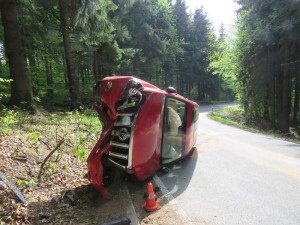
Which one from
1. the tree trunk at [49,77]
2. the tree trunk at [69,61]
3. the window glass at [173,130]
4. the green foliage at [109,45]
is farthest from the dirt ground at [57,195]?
the tree trunk at [49,77]

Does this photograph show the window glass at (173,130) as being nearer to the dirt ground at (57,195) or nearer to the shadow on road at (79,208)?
the dirt ground at (57,195)

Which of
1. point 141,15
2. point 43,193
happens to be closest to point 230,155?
point 43,193

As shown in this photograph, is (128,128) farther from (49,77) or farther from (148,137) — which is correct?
(49,77)

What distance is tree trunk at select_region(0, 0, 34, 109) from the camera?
292 inches

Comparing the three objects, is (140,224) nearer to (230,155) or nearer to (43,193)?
(43,193)

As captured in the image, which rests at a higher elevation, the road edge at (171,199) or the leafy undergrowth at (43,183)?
the leafy undergrowth at (43,183)

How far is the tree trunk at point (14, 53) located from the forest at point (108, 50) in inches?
1.4

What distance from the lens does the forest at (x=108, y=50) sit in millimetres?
8342

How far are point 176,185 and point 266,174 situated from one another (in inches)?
88.4

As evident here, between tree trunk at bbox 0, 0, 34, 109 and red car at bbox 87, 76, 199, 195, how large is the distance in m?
5.90

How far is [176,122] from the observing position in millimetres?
4473

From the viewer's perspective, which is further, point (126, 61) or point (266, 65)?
point (126, 61)

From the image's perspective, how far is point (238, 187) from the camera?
3650mm

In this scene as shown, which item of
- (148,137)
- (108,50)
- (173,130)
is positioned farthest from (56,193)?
(108,50)
